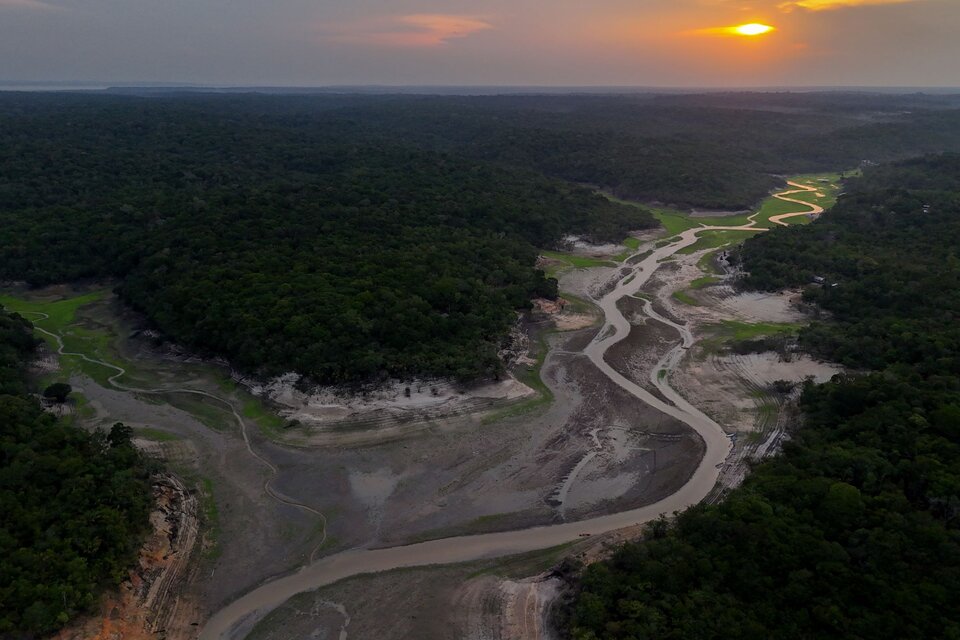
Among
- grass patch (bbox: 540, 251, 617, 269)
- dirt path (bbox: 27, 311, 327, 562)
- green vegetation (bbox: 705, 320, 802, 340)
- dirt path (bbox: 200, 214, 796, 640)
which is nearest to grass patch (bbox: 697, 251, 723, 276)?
grass patch (bbox: 540, 251, 617, 269)

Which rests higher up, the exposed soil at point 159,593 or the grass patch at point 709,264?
the grass patch at point 709,264

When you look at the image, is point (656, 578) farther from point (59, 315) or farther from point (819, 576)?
point (59, 315)

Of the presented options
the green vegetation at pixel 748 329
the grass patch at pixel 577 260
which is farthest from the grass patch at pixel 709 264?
the green vegetation at pixel 748 329

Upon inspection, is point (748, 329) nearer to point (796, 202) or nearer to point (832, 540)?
point (832, 540)

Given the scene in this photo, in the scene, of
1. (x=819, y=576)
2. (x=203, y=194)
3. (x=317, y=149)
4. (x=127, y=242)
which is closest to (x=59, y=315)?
(x=127, y=242)

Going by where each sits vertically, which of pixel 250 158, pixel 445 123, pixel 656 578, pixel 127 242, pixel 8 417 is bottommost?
pixel 656 578

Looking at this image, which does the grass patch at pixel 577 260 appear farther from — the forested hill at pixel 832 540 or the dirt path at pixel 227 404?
the dirt path at pixel 227 404
